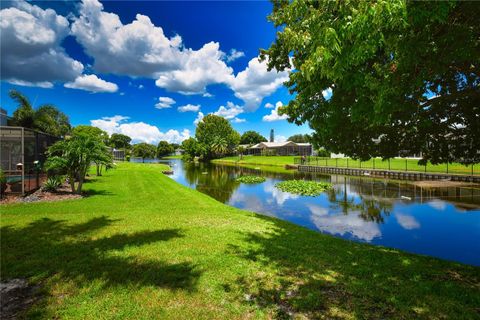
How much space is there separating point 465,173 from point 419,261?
2785 centimetres

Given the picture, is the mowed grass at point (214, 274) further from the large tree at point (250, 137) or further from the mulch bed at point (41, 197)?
the large tree at point (250, 137)

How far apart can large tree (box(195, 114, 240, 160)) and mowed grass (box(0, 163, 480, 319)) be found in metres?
80.3

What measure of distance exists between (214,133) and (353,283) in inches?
3475

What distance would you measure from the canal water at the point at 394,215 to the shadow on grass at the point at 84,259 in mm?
7466

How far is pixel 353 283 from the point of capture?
16.5 ft

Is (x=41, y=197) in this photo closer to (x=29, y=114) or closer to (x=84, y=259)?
(x=84, y=259)

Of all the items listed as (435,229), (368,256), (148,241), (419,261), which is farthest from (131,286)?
(435,229)

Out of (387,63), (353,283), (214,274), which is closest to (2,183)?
(214,274)

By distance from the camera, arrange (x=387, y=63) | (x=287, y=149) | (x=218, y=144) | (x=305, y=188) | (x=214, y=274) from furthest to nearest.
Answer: (x=287, y=149) < (x=218, y=144) < (x=305, y=188) < (x=214, y=274) < (x=387, y=63)

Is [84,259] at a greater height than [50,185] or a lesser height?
lesser

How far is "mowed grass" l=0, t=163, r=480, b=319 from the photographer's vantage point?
4.07 m

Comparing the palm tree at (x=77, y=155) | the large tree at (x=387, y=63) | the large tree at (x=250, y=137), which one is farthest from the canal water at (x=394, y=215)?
the large tree at (x=250, y=137)

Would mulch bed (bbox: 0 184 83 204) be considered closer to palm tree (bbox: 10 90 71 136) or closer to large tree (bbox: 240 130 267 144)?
palm tree (bbox: 10 90 71 136)

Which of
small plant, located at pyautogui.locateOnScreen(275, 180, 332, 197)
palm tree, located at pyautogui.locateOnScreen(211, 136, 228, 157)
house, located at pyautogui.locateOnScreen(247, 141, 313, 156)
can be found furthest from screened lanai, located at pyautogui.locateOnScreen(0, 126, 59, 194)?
house, located at pyautogui.locateOnScreen(247, 141, 313, 156)
